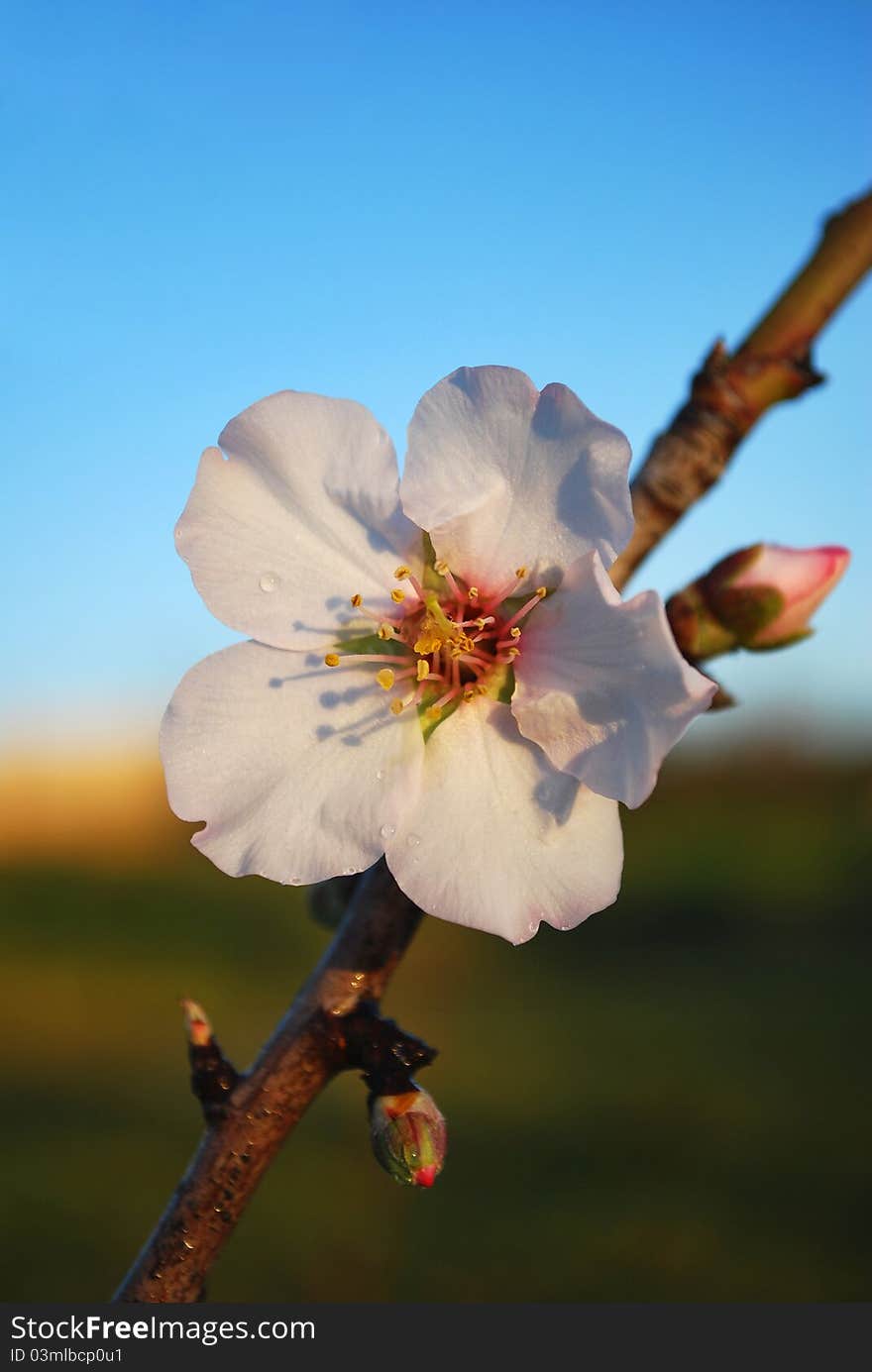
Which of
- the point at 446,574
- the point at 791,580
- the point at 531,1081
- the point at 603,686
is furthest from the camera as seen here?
the point at 531,1081

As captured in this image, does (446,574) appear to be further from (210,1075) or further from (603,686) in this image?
(210,1075)

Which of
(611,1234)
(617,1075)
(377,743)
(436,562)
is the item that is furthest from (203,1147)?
(617,1075)

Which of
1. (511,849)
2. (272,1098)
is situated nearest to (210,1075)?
(272,1098)

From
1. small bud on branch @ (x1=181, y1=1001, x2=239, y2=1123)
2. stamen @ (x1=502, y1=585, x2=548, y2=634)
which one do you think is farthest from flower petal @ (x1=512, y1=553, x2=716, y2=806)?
small bud on branch @ (x1=181, y1=1001, x2=239, y2=1123)

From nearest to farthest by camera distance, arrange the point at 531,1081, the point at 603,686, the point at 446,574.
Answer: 1. the point at 603,686
2. the point at 446,574
3. the point at 531,1081

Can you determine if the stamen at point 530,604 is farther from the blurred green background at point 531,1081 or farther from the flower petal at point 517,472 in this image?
the blurred green background at point 531,1081

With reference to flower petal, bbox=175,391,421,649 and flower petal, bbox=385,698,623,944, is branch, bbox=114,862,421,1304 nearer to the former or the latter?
flower petal, bbox=385,698,623,944
